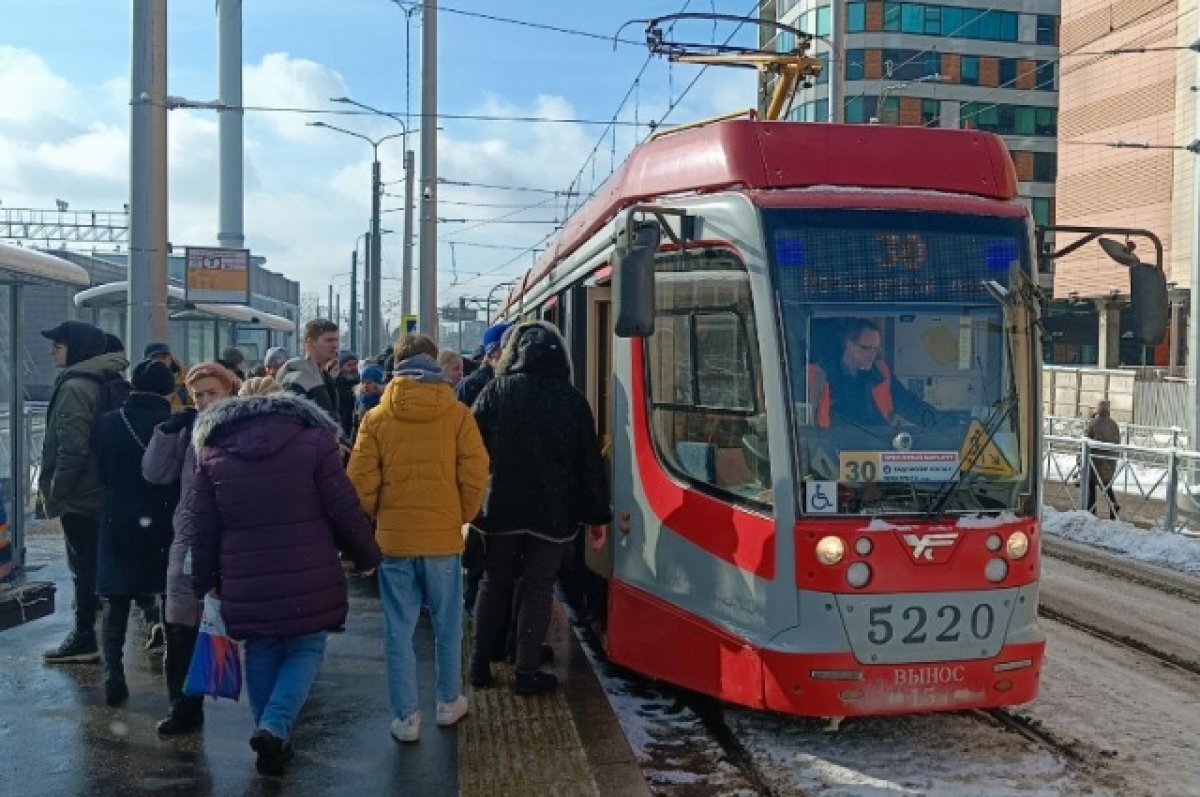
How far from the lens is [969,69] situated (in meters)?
58.7

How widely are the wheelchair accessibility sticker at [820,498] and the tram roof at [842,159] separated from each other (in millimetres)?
1411

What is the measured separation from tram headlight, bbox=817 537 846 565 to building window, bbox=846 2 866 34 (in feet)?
176

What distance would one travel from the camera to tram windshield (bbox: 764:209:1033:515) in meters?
→ 5.33

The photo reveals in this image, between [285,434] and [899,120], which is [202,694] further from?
[899,120]

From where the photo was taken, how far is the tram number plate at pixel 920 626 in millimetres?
5195

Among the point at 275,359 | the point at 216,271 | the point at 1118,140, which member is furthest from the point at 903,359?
the point at 1118,140

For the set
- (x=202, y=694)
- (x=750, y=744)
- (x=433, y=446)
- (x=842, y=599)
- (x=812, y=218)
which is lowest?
(x=750, y=744)

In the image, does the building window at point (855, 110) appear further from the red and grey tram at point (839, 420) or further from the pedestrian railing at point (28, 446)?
the red and grey tram at point (839, 420)

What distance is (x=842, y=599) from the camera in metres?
5.19

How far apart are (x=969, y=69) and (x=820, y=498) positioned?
58.4m

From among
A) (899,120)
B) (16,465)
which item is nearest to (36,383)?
(16,465)

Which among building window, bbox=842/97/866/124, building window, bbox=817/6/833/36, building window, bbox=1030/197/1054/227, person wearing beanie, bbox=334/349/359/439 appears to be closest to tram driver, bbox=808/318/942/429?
person wearing beanie, bbox=334/349/359/439

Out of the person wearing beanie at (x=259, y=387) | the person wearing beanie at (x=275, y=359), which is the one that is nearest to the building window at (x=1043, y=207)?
the person wearing beanie at (x=275, y=359)

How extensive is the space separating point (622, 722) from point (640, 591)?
25.3 inches
